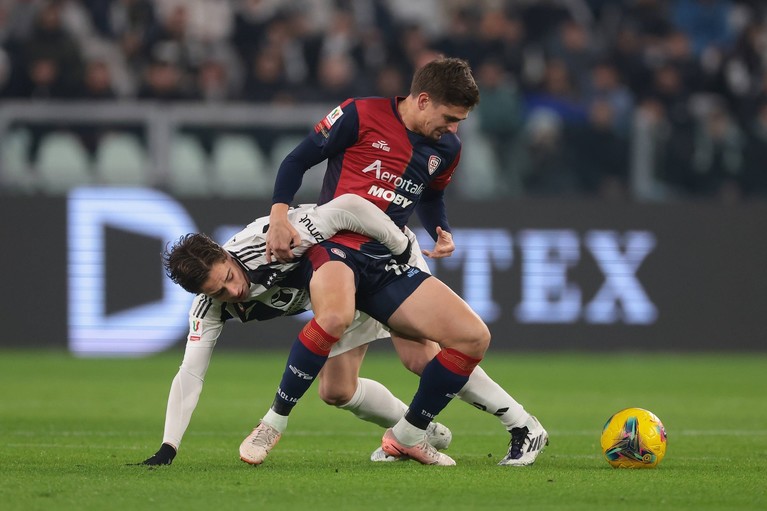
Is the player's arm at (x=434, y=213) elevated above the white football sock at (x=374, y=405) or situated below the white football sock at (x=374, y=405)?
above

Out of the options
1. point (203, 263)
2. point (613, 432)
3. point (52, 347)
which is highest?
point (203, 263)

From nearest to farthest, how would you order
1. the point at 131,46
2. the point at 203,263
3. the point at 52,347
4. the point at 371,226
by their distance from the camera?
the point at 203,263 < the point at 371,226 < the point at 52,347 < the point at 131,46

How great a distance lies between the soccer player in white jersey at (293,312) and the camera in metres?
6.42

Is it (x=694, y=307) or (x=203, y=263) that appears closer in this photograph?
(x=203, y=263)

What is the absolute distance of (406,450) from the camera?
6.76 meters

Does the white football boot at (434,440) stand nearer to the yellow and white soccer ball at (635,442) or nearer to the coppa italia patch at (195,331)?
the yellow and white soccer ball at (635,442)

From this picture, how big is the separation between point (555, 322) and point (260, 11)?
5.54m

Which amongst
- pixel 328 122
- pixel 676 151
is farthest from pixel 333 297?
pixel 676 151

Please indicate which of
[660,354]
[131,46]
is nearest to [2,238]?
[131,46]

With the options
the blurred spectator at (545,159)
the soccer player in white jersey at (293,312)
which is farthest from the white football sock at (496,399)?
the blurred spectator at (545,159)

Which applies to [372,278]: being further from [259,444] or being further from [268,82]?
[268,82]

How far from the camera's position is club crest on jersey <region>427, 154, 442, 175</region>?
686 cm

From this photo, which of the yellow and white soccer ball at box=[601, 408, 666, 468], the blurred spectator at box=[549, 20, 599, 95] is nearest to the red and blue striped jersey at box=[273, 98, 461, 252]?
the yellow and white soccer ball at box=[601, 408, 666, 468]

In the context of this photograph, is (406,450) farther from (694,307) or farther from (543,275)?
(694,307)
